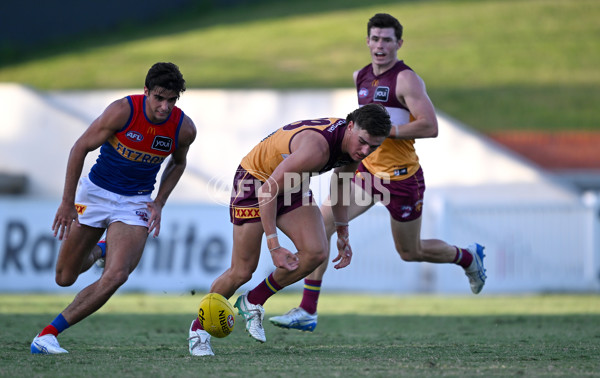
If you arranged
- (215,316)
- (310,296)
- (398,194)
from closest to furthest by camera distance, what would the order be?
(215,316) → (310,296) → (398,194)

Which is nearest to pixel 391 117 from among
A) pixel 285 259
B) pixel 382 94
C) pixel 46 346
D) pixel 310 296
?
pixel 382 94

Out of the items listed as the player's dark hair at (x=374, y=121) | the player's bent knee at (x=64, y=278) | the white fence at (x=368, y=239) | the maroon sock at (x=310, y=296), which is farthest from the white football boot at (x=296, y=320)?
the white fence at (x=368, y=239)

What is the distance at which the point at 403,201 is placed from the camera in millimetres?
7723

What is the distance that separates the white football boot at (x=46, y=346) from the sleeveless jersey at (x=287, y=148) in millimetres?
1842

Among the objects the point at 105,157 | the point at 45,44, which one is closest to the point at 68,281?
the point at 105,157

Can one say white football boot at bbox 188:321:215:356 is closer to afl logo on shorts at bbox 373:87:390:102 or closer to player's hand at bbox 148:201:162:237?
player's hand at bbox 148:201:162:237

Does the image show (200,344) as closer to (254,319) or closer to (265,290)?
(254,319)

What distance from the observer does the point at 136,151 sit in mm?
6621

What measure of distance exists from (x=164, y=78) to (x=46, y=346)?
6.72 ft

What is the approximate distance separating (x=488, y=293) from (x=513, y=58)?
24.6 metres

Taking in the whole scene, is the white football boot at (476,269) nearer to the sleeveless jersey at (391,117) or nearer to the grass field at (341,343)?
the grass field at (341,343)

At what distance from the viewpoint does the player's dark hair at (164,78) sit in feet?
20.5

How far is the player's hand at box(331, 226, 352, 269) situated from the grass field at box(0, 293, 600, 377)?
2.10 feet

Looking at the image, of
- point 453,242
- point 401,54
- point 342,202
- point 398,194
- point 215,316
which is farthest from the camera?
point 401,54
